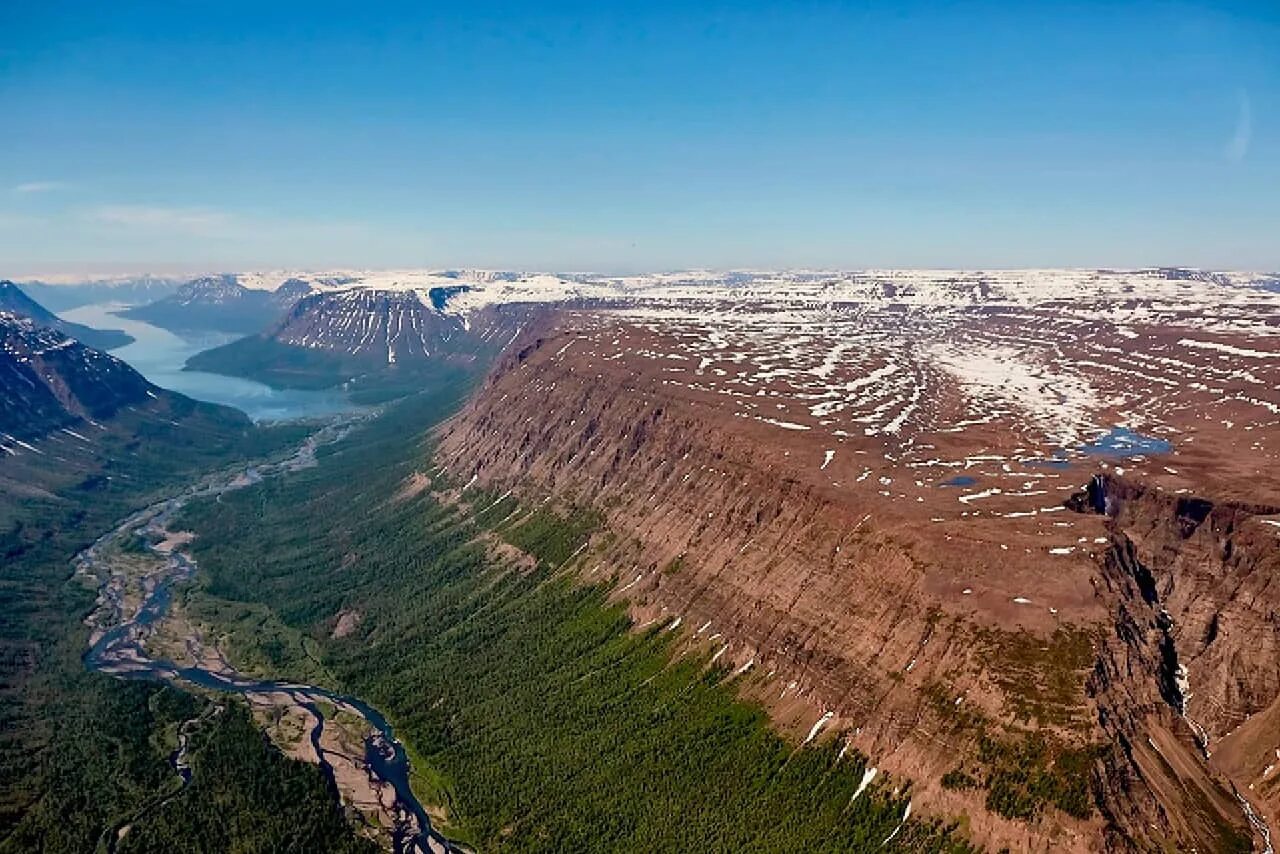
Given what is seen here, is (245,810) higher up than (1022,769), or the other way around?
(1022,769)

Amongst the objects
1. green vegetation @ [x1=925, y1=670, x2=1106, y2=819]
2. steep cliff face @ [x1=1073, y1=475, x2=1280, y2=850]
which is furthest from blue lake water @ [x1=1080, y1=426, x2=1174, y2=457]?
green vegetation @ [x1=925, y1=670, x2=1106, y2=819]

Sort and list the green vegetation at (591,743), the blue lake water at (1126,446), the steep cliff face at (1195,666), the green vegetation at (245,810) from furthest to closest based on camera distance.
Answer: the blue lake water at (1126,446)
the green vegetation at (245,810)
the green vegetation at (591,743)
the steep cliff face at (1195,666)

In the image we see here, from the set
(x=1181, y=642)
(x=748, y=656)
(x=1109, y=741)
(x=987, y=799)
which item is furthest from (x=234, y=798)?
(x=1181, y=642)

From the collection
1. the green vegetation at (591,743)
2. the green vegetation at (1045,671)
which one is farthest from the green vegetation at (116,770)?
the green vegetation at (1045,671)

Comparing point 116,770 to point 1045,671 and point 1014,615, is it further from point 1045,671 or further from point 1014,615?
point 1045,671

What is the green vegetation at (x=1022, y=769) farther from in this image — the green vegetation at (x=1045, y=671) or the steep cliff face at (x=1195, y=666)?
the steep cliff face at (x=1195, y=666)

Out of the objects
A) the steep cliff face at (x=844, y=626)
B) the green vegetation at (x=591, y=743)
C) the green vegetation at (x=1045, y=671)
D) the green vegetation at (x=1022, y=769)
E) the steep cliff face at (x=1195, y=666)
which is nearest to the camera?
the steep cliff face at (x=1195, y=666)

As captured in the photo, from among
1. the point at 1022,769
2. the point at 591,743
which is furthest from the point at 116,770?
the point at 1022,769

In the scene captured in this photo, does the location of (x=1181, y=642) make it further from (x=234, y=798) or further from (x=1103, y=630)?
(x=234, y=798)

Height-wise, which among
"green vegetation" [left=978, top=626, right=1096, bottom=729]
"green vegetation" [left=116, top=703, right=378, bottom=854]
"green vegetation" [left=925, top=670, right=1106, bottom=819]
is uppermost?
"green vegetation" [left=978, top=626, right=1096, bottom=729]

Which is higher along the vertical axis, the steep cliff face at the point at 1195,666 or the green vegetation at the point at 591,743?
the steep cliff face at the point at 1195,666

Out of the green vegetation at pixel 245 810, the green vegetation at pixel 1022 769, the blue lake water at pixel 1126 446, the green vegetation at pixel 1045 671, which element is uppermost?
the blue lake water at pixel 1126 446

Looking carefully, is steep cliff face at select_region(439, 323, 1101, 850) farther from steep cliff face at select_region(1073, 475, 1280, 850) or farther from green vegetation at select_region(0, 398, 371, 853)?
green vegetation at select_region(0, 398, 371, 853)
